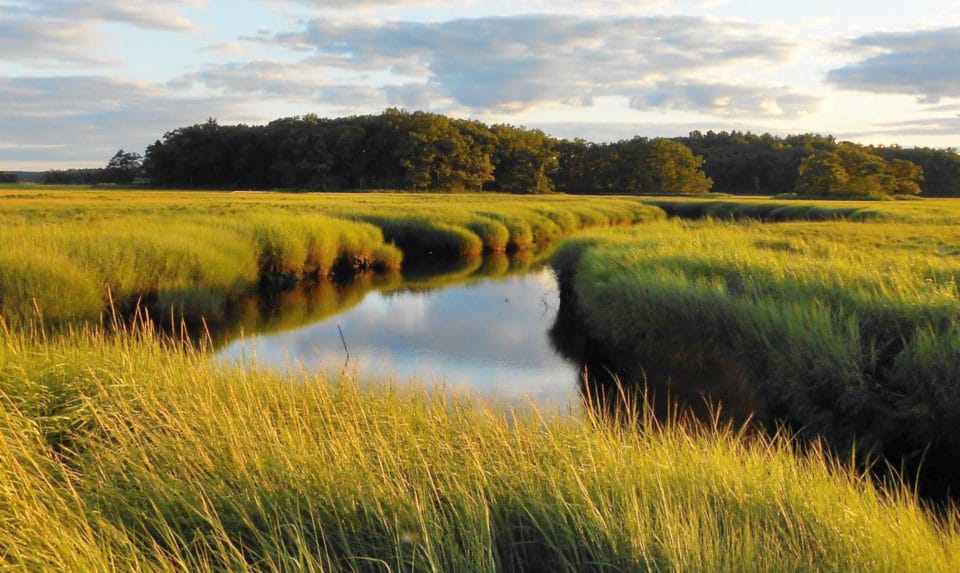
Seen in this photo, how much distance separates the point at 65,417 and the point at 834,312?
7.21 meters

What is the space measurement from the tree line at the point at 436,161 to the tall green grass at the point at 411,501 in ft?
202

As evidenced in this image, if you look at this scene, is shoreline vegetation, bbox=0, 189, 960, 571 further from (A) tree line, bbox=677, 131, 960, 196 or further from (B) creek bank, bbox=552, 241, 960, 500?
(A) tree line, bbox=677, 131, 960, 196

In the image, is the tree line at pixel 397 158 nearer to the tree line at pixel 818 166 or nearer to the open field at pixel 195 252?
the tree line at pixel 818 166

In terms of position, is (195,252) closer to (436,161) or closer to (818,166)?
(818,166)

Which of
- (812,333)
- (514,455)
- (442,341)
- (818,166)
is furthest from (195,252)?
(818,166)

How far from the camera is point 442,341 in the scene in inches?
462

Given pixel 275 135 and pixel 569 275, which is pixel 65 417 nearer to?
pixel 569 275

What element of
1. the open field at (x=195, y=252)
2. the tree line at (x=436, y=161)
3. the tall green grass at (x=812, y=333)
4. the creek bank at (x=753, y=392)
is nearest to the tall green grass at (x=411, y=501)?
the creek bank at (x=753, y=392)

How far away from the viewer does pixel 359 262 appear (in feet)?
63.7

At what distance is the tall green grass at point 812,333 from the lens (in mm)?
6035

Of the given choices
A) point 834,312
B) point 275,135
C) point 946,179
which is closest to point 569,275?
point 834,312

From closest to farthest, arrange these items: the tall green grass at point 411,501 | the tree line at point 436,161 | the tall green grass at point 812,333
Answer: the tall green grass at point 411,501 → the tall green grass at point 812,333 → the tree line at point 436,161

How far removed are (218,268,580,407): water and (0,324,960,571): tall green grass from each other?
2.40m

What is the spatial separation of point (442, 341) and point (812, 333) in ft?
20.3
